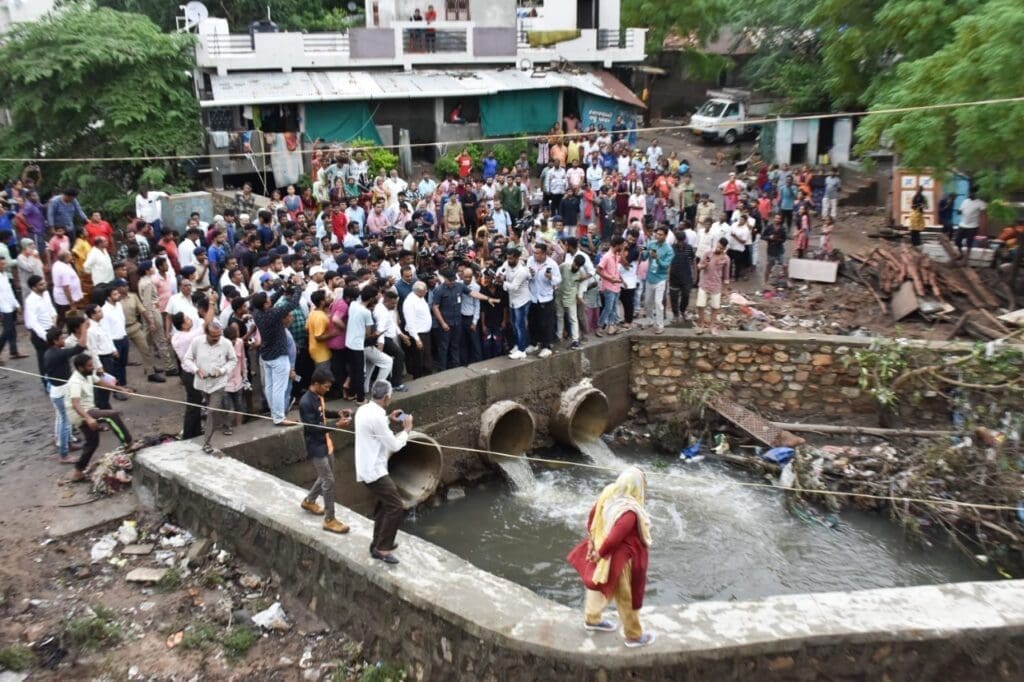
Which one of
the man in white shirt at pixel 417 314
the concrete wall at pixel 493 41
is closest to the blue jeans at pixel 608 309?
the man in white shirt at pixel 417 314

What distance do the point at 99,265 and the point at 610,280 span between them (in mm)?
6670

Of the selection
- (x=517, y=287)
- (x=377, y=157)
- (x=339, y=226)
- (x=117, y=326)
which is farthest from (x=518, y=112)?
(x=117, y=326)

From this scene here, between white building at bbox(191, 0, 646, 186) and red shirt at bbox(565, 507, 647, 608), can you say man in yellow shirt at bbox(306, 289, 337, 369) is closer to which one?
red shirt at bbox(565, 507, 647, 608)

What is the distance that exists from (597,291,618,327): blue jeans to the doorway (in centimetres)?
1674

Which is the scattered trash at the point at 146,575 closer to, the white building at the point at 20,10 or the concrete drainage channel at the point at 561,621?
the concrete drainage channel at the point at 561,621

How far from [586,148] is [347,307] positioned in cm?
1297

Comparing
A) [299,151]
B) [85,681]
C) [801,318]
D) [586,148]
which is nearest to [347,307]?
[85,681]

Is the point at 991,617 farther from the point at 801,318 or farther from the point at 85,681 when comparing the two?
the point at 801,318

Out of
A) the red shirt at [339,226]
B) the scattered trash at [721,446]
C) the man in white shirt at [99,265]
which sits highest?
the red shirt at [339,226]

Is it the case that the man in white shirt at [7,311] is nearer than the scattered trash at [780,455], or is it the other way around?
the man in white shirt at [7,311]

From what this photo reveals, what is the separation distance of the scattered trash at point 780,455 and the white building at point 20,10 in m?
22.5

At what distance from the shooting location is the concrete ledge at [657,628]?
584cm

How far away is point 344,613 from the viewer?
703 centimetres

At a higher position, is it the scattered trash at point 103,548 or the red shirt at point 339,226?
the red shirt at point 339,226
